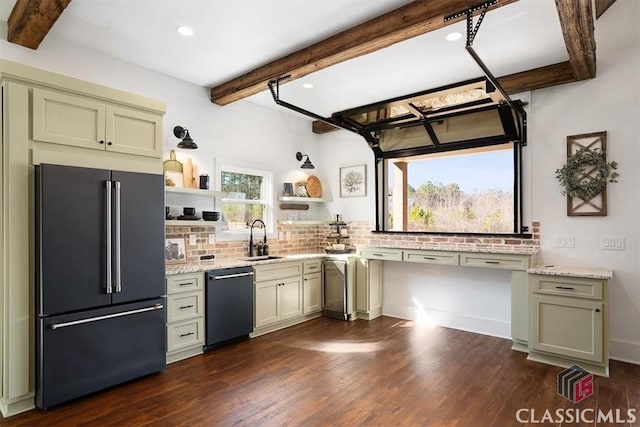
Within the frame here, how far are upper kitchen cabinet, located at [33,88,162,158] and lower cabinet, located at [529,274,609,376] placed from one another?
12.1 ft

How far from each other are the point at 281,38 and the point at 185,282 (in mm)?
2369

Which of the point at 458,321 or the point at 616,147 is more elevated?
the point at 616,147

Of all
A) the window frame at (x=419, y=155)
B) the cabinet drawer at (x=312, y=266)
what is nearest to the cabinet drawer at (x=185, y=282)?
the cabinet drawer at (x=312, y=266)

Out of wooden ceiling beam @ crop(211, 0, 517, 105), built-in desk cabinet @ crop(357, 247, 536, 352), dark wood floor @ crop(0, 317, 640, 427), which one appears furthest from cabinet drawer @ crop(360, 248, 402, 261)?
wooden ceiling beam @ crop(211, 0, 517, 105)

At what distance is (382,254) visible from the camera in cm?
461

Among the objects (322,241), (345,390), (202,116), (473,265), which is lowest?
(345,390)

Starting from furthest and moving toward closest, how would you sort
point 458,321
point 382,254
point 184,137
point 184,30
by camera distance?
point 382,254 < point 458,321 < point 184,137 < point 184,30

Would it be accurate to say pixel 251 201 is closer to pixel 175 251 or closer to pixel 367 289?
pixel 175 251

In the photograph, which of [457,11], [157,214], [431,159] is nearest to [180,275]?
[157,214]

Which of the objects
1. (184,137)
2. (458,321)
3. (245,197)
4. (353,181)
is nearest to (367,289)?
(458,321)

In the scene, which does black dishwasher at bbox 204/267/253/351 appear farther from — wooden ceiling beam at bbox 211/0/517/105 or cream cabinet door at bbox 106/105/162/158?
wooden ceiling beam at bbox 211/0/517/105

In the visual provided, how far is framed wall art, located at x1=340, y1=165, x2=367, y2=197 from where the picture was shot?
540 cm

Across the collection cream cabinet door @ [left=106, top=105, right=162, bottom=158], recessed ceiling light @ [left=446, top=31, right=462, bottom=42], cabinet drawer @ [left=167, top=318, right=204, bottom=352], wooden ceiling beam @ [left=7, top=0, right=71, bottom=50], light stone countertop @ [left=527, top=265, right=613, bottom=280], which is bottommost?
cabinet drawer @ [left=167, top=318, right=204, bottom=352]

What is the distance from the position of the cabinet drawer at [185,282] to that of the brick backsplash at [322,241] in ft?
1.87
